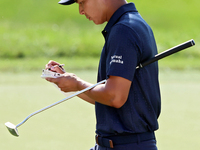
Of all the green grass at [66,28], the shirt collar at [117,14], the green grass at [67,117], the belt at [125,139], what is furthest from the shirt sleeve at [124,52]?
the green grass at [66,28]

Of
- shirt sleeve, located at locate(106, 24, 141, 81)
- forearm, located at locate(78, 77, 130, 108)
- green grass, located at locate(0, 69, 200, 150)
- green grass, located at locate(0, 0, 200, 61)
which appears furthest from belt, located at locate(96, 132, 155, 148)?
green grass, located at locate(0, 0, 200, 61)

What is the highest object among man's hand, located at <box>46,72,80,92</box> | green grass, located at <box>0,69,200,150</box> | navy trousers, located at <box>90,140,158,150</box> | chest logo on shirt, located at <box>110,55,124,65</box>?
chest logo on shirt, located at <box>110,55,124,65</box>

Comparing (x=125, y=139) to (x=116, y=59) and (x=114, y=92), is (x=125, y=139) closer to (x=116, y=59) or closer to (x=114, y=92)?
(x=114, y=92)

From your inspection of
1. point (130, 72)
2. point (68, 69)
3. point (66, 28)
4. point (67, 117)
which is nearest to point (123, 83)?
point (130, 72)

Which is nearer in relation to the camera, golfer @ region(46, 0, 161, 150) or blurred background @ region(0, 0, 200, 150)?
golfer @ region(46, 0, 161, 150)

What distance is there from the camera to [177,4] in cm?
1738

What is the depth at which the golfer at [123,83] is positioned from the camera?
188 centimetres

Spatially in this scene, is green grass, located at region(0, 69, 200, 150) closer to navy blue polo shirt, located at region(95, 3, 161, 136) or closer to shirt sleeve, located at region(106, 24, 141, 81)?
navy blue polo shirt, located at region(95, 3, 161, 136)

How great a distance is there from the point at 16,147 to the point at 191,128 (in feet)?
7.30

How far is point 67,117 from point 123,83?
4075mm

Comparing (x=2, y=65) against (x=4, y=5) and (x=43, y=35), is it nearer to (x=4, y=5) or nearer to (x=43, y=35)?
(x=43, y=35)

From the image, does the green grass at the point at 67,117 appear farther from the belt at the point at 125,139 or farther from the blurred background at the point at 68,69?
the belt at the point at 125,139

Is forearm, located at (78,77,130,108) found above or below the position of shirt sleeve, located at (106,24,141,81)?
below

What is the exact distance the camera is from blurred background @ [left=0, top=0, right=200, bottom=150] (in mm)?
5051
